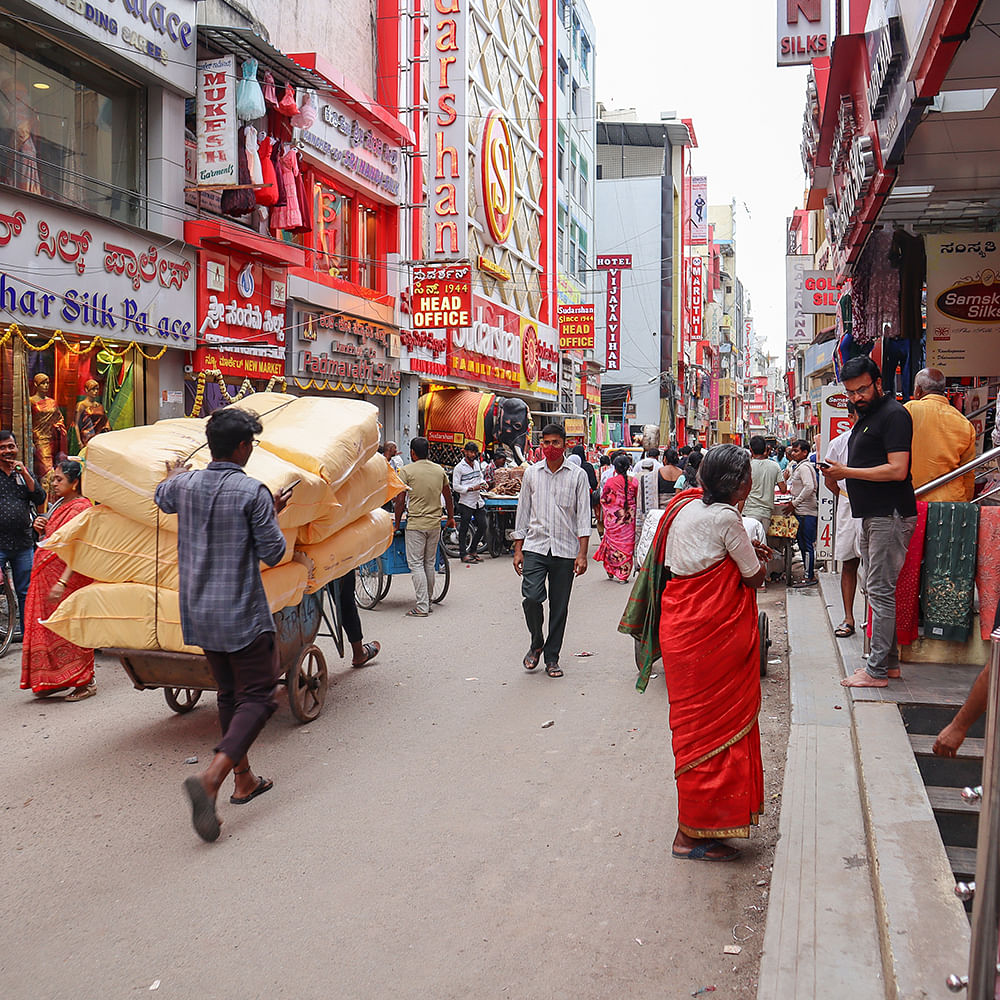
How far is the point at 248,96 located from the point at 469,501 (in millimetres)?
6683

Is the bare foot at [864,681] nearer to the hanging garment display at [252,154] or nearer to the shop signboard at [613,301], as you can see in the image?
the hanging garment display at [252,154]

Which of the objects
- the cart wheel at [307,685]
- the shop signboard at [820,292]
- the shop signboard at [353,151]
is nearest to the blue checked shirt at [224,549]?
the cart wheel at [307,685]

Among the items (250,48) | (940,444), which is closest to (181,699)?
(940,444)

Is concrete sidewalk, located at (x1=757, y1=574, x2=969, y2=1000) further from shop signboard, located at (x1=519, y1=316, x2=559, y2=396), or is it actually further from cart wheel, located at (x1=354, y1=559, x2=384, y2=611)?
shop signboard, located at (x1=519, y1=316, x2=559, y2=396)

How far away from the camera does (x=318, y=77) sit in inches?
640

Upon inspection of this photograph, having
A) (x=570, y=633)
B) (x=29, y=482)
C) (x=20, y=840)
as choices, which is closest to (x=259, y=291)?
(x=29, y=482)

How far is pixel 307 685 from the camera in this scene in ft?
21.3

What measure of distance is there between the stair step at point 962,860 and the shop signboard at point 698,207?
201 ft

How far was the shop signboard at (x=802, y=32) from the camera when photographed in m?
10.8

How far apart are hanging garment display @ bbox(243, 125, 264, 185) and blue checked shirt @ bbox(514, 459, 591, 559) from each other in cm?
850

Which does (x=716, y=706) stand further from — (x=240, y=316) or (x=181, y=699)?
(x=240, y=316)

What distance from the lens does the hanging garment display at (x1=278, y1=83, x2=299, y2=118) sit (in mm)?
15078

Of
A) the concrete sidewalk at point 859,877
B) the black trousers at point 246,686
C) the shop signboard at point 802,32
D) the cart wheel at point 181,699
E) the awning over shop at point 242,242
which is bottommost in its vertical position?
the cart wheel at point 181,699

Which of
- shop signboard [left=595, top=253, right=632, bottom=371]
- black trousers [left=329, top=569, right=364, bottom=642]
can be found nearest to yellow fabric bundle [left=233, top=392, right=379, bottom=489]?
black trousers [left=329, top=569, right=364, bottom=642]
